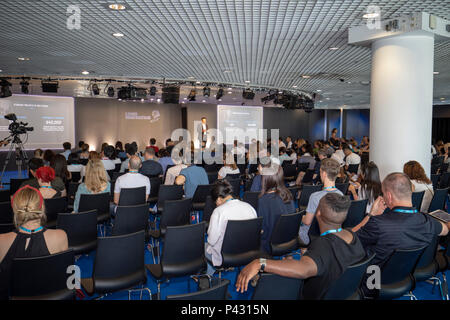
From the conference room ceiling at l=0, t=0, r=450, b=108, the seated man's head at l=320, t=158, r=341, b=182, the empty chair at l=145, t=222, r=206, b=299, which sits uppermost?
the conference room ceiling at l=0, t=0, r=450, b=108

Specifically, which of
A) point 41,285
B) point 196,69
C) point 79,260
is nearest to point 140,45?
point 196,69

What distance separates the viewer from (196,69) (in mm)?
10156

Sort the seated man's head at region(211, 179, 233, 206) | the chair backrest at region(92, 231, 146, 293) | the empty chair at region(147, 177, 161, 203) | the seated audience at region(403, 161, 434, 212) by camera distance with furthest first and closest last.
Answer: the empty chair at region(147, 177, 161, 203)
the seated audience at region(403, 161, 434, 212)
the seated man's head at region(211, 179, 233, 206)
the chair backrest at region(92, 231, 146, 293)

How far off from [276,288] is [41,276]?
1.70 m

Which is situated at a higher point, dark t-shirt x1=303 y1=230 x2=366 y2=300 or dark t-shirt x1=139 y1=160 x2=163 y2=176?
dark t-shirt x1=139 y1=160 x2=163 y2=176

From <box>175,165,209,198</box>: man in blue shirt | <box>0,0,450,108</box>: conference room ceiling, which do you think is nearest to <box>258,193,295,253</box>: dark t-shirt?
<box>175,165,209,198</box>: man in blue shirt

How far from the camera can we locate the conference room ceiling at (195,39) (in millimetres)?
5027

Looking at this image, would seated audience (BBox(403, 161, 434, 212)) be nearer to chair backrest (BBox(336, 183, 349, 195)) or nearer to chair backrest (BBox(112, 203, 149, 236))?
chair backrest (BBox(336, 183, 349, 195))

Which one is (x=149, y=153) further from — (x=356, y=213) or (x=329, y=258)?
(x=329, y=258)

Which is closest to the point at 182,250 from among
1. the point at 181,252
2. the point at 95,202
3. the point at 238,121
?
the point at 181,252

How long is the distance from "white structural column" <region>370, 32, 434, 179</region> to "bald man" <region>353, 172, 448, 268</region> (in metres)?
3.31

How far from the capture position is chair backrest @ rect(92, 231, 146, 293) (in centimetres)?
299

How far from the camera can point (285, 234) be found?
4.05 meters

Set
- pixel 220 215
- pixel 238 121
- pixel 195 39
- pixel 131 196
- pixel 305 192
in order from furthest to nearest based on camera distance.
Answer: pixel 238 121, pixel 195 39, pixel 305 192, pixel 131 196, pixel 220 215
